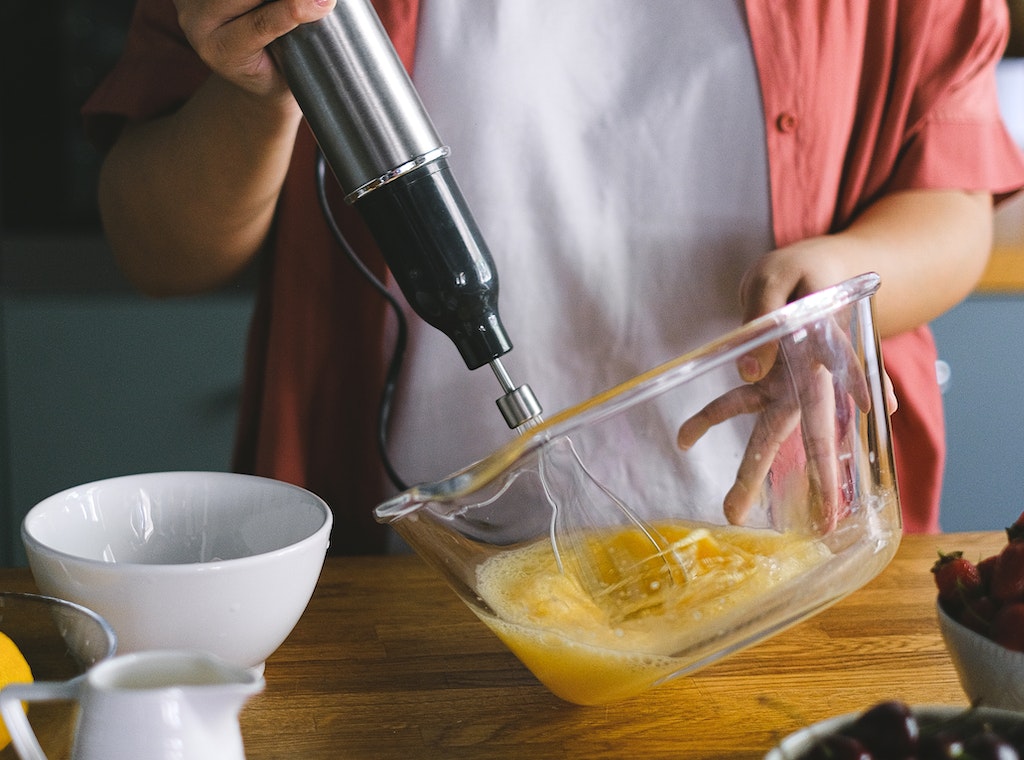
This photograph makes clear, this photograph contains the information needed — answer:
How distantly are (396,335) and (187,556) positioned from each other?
0.33 m

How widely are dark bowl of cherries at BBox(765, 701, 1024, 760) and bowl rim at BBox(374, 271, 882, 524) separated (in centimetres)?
15

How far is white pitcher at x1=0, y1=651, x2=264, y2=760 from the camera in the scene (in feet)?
1.21

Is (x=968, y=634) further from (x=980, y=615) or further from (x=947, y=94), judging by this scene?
(x=947, y=94)

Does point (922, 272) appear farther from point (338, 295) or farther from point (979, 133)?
point (338, 295)

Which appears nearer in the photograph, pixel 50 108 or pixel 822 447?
pixel 822 447

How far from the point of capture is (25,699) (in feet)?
1.23

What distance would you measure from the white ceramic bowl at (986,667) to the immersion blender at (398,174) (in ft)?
0.74

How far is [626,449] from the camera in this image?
469 millimetres

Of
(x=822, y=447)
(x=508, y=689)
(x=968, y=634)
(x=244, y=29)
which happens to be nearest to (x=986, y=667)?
(x=968, y=634)

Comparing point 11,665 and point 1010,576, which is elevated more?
point 11,665

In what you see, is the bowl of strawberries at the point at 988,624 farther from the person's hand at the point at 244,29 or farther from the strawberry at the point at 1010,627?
the person's hand at the point at 244,29

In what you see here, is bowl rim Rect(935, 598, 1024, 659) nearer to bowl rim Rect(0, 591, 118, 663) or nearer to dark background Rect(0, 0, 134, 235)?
bowl rim Rect(0, 591, 118, 663)

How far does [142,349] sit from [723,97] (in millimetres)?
1025

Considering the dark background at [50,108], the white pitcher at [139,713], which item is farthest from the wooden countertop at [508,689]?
the dark background at [50,108]
